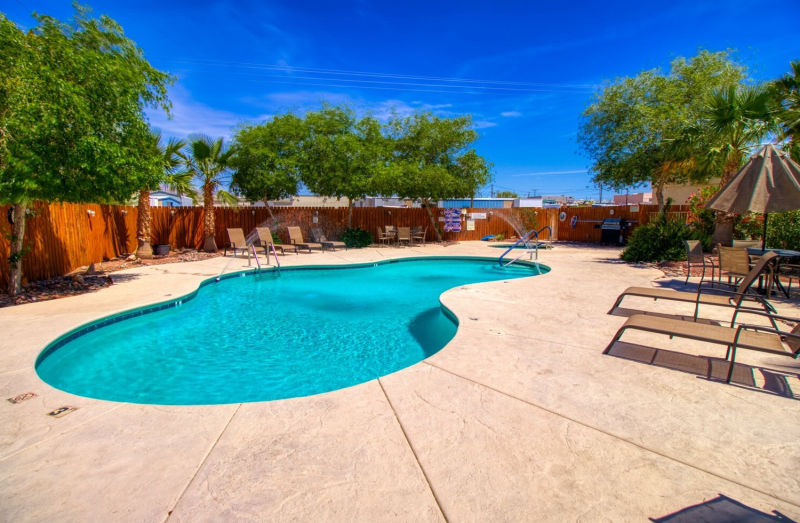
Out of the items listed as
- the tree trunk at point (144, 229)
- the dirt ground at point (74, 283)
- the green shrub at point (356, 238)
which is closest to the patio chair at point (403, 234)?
the green shrub at point (356, 238)

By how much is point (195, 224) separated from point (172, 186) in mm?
3904

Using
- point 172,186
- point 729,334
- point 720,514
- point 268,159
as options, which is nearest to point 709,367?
point 729,334

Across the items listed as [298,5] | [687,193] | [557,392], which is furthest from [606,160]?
[557,392]

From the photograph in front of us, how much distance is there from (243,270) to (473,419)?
8.73 meters

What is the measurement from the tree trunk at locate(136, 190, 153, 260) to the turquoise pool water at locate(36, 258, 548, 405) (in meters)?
4.86

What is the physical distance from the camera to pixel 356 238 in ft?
56.9

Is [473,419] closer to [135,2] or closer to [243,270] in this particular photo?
[243,270]

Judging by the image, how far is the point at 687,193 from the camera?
22.9m

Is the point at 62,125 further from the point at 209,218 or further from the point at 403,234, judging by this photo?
the point at 403,234

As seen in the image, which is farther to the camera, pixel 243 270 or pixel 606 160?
Result: pixel 606 160

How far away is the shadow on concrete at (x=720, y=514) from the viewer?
5.53ft

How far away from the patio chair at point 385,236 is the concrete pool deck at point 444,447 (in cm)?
1409

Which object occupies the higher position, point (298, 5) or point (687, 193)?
point (298, 5)

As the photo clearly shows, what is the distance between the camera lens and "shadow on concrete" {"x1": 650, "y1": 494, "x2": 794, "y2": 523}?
1.69 metres
